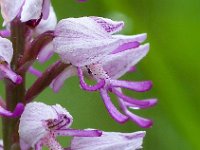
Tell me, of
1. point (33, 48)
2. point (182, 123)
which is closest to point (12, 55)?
point (33, 48)

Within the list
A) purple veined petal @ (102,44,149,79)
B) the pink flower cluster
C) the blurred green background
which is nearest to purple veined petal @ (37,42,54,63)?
the pink flower cluster

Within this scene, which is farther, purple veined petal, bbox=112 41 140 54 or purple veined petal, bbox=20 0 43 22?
purple veined petal, bbox=112 41 140 54

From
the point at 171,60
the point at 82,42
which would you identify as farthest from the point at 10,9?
the point at 171,60

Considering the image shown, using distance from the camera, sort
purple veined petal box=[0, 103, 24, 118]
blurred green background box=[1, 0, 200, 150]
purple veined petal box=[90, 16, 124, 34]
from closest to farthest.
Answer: purple veined petal box=[0, 103, 24, 118] < purple veined petal box=[90, 16, 124, 34] < blurred green background box=[1, 0, 200, 150]

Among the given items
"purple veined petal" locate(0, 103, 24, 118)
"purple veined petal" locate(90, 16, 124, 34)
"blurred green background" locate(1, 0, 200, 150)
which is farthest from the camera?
"blurred green background" locate(1, 0, 200, 150)

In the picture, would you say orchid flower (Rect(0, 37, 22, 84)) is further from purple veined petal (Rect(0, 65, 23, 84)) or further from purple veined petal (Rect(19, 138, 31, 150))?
purple veined petal (Rect(19, 138, 31, 150))

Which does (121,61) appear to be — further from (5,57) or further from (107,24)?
(5,57)

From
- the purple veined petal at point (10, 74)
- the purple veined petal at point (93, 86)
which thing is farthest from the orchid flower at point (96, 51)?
the purple veined petal at point (10, 74)

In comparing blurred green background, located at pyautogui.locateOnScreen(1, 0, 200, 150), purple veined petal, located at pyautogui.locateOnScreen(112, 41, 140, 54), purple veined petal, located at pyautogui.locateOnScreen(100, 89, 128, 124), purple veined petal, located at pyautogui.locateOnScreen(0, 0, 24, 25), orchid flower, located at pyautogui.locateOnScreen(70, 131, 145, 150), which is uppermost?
purple veined petal, located at pyautogui.locateOnScreen(0, 0, 24, 25)
